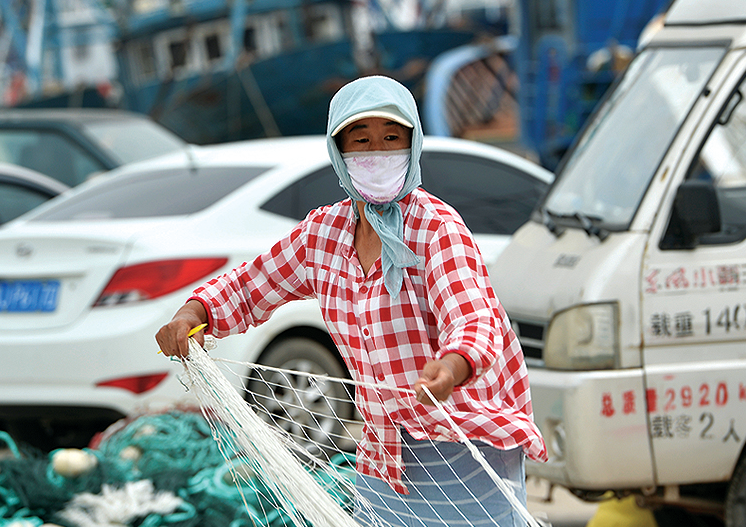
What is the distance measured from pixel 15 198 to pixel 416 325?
18.8 ft

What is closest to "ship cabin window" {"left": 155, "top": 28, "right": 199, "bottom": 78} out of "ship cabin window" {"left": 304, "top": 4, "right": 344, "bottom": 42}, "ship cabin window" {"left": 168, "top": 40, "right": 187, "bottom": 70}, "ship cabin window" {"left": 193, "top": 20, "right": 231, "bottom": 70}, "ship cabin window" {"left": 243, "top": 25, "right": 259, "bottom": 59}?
"ship cabin window" {"left": 168, "top": 40, "right": 187, "bottom": 70}

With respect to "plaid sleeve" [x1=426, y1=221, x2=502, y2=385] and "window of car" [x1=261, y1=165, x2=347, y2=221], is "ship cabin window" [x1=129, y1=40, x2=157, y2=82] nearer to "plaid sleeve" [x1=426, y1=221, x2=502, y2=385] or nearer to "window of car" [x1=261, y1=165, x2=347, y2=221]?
"window of car" [x1=261, y1=165, x2=347, y2=221]

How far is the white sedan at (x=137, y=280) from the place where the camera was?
4.56 metres

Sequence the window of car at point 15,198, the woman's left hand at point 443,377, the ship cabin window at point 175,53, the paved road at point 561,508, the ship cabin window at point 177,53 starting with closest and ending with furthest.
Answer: the woman's left hand at point 443,377, the paved road at point 561,508, the window of car at point 15,198, the ship cabin window at point 175,53, the ship cabin window at point 177,53

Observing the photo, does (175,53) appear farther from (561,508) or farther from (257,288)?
(257,288)

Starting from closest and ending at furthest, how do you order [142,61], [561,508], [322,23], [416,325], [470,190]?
[416,325], [561,508], [470,190], [322,23], [142,61]

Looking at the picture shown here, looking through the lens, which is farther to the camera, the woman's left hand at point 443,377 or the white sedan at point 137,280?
the white sedan at point 137,280

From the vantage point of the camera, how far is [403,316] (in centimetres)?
201

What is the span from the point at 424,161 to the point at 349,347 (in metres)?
3.46

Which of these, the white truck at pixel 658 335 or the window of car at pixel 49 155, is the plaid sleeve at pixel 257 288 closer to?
the white truck at pixel 658 335

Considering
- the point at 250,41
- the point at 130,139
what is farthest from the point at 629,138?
the point at 250,41

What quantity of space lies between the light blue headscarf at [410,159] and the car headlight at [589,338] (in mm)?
1527

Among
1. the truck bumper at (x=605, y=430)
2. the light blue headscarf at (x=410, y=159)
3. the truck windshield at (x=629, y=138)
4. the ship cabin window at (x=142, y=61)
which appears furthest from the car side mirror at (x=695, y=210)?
the ship cabin window at (x=142, y=61)

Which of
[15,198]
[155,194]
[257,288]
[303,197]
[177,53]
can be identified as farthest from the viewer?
[177,53]
